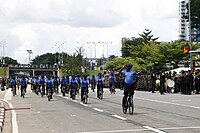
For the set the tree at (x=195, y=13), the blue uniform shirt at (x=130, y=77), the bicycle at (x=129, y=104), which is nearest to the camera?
the blue uniform shirt at (x=130, y=77)

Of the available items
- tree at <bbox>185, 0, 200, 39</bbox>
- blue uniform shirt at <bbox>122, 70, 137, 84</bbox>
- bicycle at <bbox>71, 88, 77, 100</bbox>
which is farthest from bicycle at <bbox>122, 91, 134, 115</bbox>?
tree at <bbox>185, 0, 200, 39</bbox>

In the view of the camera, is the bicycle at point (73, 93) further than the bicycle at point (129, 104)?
Yes

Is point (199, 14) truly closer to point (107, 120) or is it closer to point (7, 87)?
point (7, 87)

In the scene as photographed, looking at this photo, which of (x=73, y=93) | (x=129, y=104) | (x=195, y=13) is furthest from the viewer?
(x=195, y=13)

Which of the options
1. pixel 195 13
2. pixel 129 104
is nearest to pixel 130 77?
pixel 129 104

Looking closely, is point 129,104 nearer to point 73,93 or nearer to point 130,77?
point 130,77

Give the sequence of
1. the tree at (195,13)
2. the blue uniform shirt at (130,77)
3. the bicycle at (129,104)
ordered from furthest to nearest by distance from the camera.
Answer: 1. the tree at (195,13)
2. the bicycle at (129,104)
3. the blue uniform shirt at (130,77)

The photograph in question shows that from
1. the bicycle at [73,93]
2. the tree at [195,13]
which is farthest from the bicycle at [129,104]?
the tree at [195,13]

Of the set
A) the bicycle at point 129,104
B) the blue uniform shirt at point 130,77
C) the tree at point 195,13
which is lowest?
the bicycle at point 129,104

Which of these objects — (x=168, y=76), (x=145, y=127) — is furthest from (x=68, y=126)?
(x=168, y=76)

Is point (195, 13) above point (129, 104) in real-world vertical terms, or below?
above

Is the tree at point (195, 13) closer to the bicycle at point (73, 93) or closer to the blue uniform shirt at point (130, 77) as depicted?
the bicycle at point (73, 93)

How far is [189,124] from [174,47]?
49.9 meters

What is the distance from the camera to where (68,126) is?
590 inches
